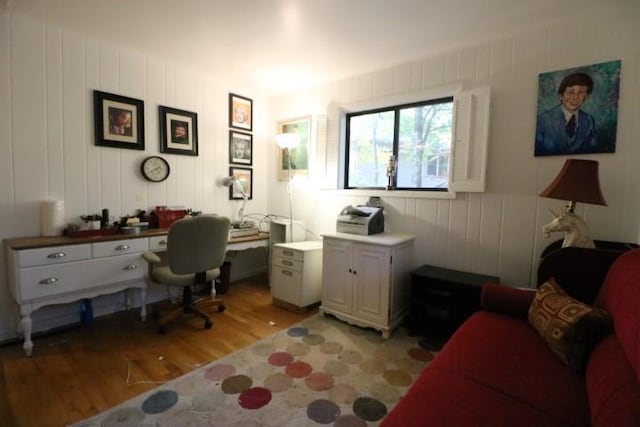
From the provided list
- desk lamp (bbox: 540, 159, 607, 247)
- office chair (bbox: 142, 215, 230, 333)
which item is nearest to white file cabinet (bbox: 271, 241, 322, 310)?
office chair (bbox: 142, 215, 230, 333)

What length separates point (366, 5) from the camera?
6.70 feet

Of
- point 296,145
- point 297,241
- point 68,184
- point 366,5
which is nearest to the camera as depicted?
point 366,5

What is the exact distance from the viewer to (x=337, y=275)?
2828 millimetres

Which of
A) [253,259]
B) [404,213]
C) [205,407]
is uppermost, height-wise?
[404,213]

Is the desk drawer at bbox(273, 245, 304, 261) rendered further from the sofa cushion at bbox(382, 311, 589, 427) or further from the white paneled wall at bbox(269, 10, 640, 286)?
the sofa cushion at bbox(382, 311, 589, 427)

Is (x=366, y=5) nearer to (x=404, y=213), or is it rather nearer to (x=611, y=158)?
(x=404, y=213)

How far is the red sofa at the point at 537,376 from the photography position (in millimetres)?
973

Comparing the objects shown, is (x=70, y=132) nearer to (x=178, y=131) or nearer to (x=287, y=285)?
(x=178, y=131)

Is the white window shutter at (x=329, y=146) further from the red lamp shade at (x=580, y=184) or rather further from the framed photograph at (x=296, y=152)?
the red lamp shade at (x=580, y=184)

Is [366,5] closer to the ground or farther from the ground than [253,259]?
farther from the ground

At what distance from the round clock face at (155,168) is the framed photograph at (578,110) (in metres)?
3.41

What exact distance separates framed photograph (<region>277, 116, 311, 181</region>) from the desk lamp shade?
2.55 meters

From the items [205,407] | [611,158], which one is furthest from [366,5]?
[205,407]

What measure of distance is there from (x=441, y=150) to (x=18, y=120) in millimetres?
3543
